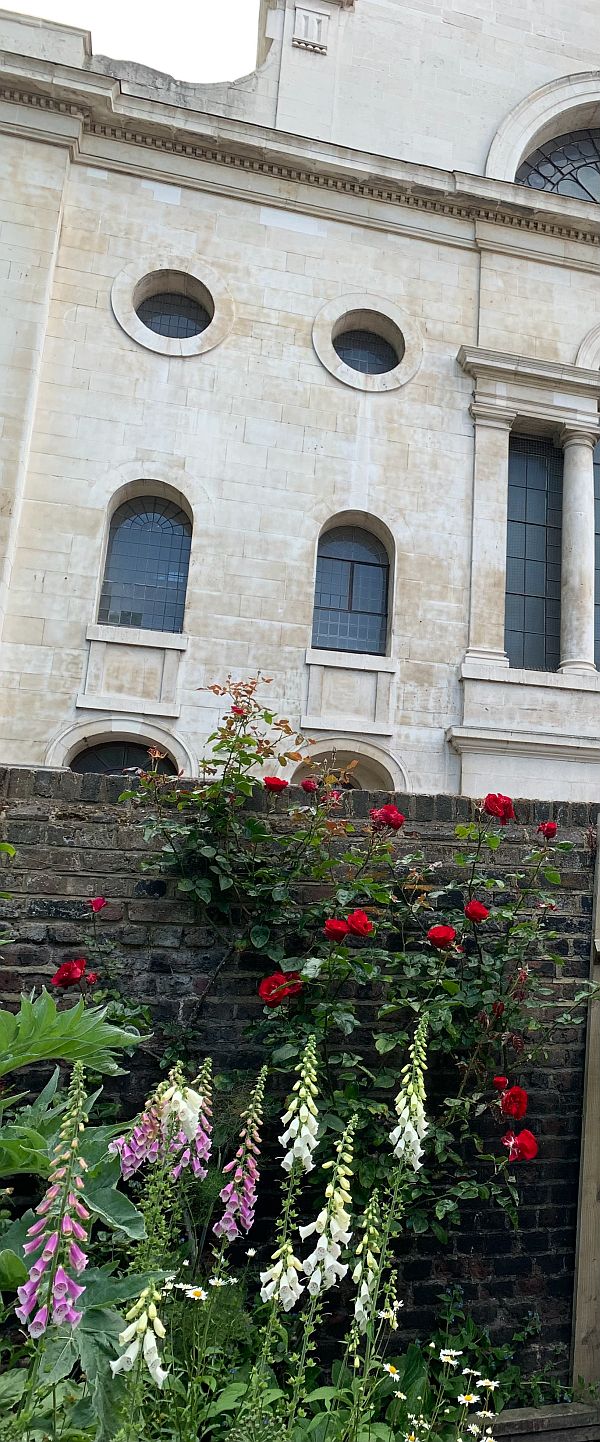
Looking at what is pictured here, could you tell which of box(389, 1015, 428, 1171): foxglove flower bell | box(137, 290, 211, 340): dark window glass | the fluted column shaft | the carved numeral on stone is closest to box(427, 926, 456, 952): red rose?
box(389, 1015, 428, 1171): foxglove flower bell

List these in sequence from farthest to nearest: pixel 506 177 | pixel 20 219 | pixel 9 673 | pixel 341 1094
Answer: pixel 506 177
pixel 20 219
pixel 9 673
pixel 341 1094

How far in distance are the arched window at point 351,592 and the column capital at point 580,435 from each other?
3185 millimetres

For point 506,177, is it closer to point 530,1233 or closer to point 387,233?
point 387,233

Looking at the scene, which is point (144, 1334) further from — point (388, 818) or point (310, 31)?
point (310, 31)

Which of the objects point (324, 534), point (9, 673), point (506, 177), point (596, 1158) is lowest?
point (596, 1158)

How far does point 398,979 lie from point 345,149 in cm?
1205

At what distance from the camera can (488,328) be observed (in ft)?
42.5

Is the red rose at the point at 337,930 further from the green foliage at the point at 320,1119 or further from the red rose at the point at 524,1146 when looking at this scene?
the red rose at the point at 524,1146

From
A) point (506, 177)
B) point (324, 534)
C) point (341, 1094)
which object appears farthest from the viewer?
point (506, 177)

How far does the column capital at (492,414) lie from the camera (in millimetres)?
12617

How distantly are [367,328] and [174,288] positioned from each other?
8.82 feet

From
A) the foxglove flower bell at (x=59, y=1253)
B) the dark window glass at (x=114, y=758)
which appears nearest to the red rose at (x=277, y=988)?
the foxglove flower bell at (x=59, y=1253)

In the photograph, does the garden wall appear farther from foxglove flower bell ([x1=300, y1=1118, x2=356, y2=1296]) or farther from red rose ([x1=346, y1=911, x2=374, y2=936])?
foxglove flower bell ([x1=300, y1=1118, x2=356, y2=1296])

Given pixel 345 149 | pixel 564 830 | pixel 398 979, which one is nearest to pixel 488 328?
pixel 345 149
